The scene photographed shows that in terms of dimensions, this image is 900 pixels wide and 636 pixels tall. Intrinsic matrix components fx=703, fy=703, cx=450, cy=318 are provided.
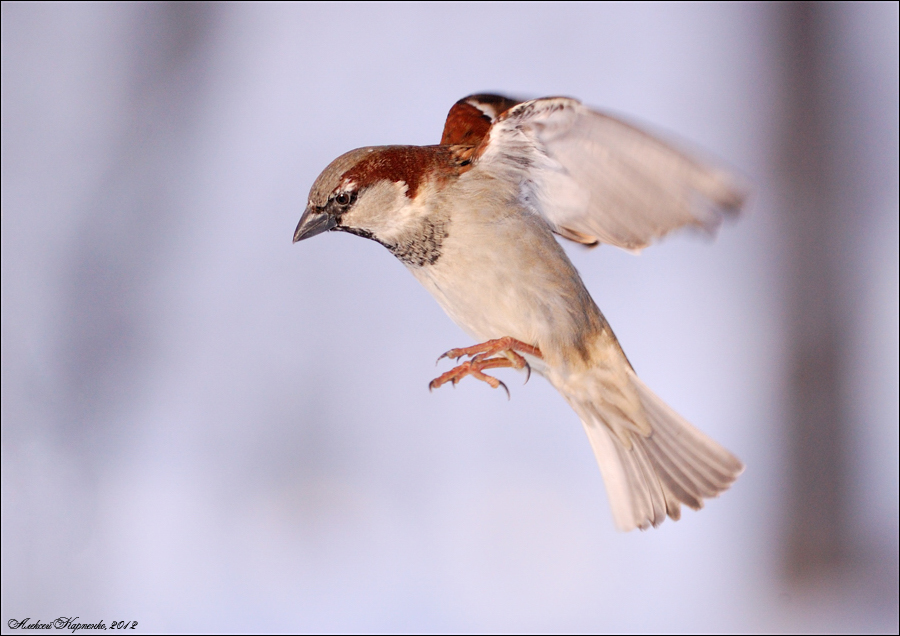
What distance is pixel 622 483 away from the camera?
1178mm

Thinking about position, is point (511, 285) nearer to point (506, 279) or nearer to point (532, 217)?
point (506, 279)

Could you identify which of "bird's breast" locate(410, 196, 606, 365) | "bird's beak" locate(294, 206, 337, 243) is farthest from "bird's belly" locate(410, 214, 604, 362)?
"bird's beak" locate(294, 206, 337, 243)

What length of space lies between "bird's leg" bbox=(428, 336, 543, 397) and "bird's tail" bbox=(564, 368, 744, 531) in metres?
0.19

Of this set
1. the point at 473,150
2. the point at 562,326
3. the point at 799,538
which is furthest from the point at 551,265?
the point at 799,538

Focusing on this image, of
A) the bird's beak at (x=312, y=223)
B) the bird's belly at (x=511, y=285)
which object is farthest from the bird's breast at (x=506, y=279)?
the bird's beak at (x=312, y=223)

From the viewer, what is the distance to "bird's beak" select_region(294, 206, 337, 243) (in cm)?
88

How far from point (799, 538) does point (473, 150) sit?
5.58 feet

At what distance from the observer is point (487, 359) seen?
38.9 inches

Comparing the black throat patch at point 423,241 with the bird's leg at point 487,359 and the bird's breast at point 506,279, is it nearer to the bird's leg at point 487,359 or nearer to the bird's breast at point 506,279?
the bird's breast at point 506,279

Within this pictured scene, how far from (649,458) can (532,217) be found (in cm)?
46

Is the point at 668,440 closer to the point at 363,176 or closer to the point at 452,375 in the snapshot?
the point at 452,375

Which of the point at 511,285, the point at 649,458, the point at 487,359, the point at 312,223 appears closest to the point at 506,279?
the point at 511,285

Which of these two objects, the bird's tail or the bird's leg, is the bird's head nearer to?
the bird's leg

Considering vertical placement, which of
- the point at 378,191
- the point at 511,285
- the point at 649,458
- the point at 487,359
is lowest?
the point at 649,458
